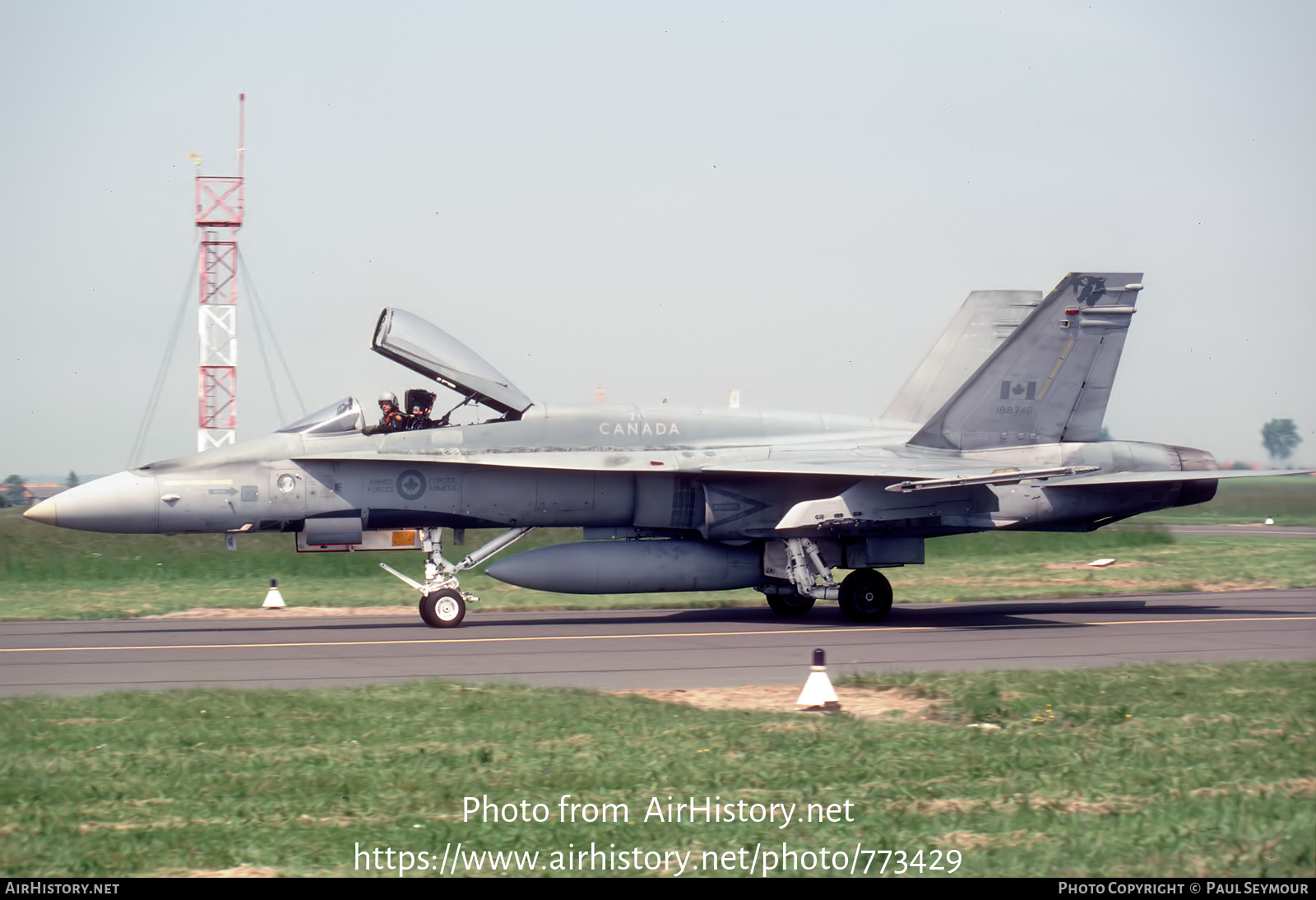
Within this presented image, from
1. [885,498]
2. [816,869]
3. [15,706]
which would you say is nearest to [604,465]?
[885,498]

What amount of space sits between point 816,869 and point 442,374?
12114 mm

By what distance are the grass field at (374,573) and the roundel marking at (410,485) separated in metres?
4.07

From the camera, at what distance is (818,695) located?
9789 millimetres

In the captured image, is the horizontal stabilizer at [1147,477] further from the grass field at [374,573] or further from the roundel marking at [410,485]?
the roundel marking at [410,485]

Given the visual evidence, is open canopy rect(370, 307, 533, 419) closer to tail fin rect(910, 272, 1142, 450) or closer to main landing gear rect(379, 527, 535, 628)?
main landing gear rect(379, 527, 535, 628)

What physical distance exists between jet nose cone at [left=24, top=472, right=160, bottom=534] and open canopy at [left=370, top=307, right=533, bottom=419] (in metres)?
3.49

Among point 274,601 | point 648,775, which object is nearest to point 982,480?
point 648,775

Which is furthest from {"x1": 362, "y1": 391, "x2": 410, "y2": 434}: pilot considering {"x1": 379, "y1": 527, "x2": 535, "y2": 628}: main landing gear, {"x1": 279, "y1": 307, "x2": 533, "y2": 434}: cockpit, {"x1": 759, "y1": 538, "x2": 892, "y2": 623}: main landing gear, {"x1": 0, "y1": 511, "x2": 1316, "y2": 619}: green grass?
{"x1": 759, "y1": 538, "x2": 892, "y2": 623}: main landing gear

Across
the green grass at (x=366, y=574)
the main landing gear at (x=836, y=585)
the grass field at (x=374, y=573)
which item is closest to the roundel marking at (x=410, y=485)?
the green grass at (x=366, y=574)

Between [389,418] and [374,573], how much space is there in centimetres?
902

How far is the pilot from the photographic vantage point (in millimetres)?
16953

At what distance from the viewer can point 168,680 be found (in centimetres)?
1173

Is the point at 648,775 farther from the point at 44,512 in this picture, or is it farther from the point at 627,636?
the point at 44,512

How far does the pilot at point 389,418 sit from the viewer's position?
16953 mm
